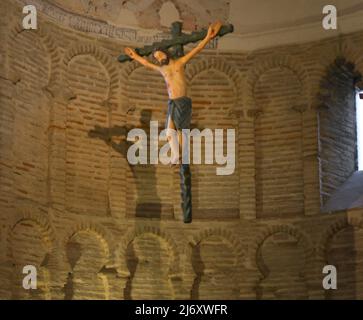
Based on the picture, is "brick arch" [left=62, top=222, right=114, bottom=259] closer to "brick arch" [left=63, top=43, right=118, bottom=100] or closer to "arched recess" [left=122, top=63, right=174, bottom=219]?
"arched recess" [left=122, top=63, right=174, bottom=219]

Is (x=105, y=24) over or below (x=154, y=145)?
over

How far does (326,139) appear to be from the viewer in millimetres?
21938

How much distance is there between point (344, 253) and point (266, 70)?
347cm

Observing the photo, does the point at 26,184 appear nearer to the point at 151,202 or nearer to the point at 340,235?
the point at 151,202

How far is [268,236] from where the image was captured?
21484 millimetres

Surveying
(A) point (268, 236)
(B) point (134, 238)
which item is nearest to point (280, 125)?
(A) point (268, 236)

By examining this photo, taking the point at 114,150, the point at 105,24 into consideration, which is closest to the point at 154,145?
the point at 114,150

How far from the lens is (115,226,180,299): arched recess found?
21.1 meters

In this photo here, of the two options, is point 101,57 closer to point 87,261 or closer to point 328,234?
point 87,261

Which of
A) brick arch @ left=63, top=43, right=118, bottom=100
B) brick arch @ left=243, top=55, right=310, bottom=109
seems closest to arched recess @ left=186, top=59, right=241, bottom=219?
brick arch @ left=243, top=55, right=310, bottom=109

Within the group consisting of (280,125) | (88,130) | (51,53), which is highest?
(51,53)

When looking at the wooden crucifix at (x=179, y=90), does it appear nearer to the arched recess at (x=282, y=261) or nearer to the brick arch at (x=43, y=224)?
the brick arch at (x=43, y=224)

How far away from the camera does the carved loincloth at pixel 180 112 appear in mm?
17547

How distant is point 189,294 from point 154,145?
2.58 meters
